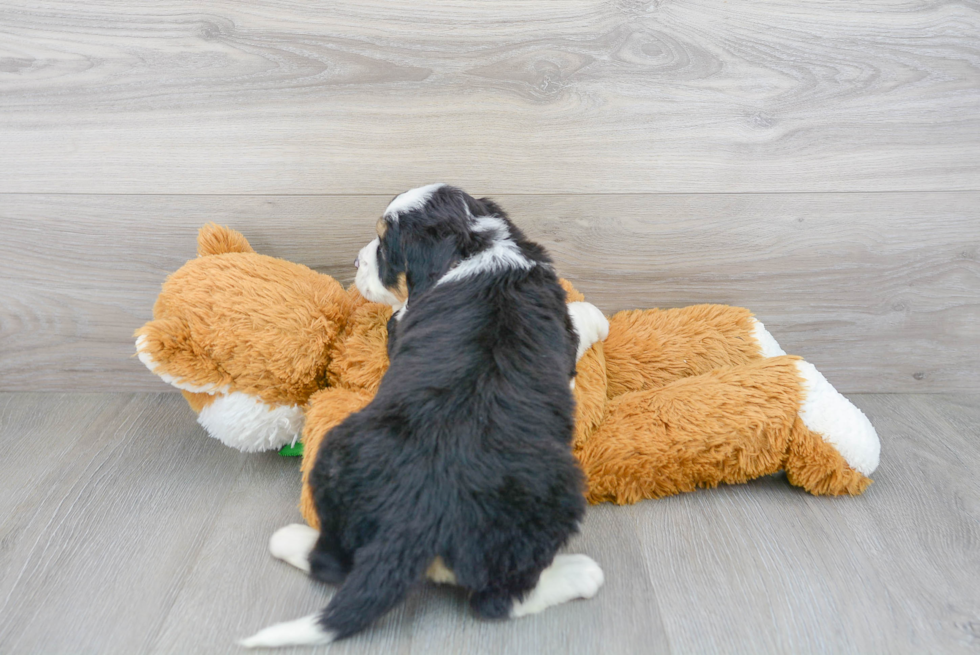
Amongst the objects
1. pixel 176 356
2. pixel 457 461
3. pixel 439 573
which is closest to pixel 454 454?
pixel 457 461

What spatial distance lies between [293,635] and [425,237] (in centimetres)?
61

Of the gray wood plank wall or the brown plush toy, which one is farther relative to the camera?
the gray wood plank wall

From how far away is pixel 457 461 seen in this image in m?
0.93

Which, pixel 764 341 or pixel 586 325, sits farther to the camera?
pixel 764 341

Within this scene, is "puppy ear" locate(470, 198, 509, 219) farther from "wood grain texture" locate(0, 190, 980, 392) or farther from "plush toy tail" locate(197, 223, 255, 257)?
"plush toy tail" locate(197, 223, 255, 257)

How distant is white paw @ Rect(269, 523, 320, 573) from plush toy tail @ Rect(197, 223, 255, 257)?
1.87ft

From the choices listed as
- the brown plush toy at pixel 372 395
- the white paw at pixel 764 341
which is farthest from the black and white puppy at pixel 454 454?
the white paw at pixel 764 341

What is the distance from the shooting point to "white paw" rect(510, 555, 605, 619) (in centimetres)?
99

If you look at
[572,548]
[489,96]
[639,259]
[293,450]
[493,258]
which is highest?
[489,96]

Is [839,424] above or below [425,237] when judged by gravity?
below

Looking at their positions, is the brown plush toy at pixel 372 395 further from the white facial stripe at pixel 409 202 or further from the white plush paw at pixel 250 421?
the white facial stripe at pixel 409 202

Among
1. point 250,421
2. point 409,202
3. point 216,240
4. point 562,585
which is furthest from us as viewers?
point 216,240

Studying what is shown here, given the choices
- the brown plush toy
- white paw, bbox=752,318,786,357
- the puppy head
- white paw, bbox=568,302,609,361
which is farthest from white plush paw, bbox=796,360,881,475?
the puppy head

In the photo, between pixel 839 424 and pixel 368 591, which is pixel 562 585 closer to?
pixel 368 591
